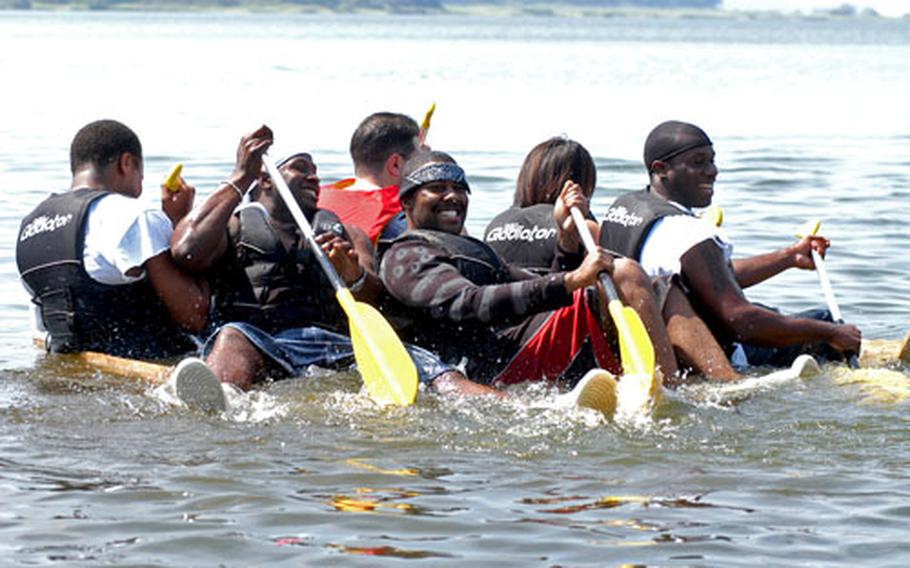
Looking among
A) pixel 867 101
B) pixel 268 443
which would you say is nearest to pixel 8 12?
pixel 867 101

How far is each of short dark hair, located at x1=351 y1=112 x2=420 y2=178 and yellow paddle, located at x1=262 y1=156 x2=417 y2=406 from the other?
162 cm

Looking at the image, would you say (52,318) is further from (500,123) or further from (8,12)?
(8,12)

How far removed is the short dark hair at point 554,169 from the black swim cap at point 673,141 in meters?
0.36

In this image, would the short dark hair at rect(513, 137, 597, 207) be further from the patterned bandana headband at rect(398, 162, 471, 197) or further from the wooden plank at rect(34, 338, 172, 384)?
the wooden plank at rect(34, 338, 172, 384)

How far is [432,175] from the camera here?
27.9 ft

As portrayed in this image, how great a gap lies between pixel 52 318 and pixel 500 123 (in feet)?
61.1

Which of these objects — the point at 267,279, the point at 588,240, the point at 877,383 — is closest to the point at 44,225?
the point at 267,279

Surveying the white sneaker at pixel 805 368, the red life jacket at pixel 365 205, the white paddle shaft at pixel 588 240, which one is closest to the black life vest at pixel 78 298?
the red life jacket at pixel 365 205

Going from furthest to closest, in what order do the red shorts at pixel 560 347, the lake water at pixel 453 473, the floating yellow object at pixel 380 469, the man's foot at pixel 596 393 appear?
1. the red shorts at pixel 560 347
2. the man's foot at pixel 596 393
3. the floating yellow object at pixel 380 469
4. the lake water at pixel 453 473

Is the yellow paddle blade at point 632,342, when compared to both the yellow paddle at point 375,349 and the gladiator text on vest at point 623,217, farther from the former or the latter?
the yellow paddle at point 375,349

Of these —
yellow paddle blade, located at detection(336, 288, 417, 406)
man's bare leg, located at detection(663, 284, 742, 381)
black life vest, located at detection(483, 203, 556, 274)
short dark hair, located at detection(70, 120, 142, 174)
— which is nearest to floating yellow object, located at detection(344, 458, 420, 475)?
yellow paddle blade, located at detection(336, 288, 417, 406)

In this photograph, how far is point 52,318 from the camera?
28.9 ft

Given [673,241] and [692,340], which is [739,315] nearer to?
[692,340]

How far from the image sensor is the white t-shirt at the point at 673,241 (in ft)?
28.2
